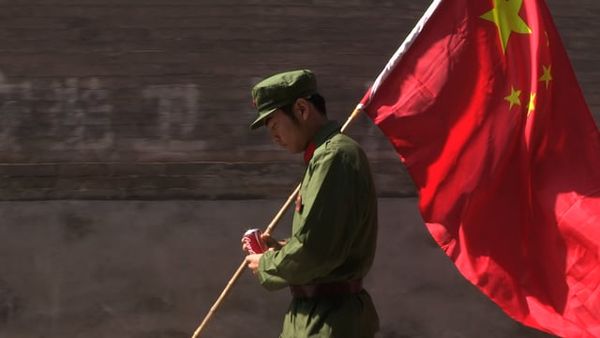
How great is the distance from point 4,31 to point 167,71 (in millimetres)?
1021

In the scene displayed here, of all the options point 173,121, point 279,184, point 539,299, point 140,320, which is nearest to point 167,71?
point 173,121

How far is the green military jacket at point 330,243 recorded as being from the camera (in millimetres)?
3682

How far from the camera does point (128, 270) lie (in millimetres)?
6688

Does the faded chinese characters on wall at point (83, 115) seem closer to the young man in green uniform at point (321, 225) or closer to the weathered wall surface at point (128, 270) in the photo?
the weathered wall surface at point (128, 270)

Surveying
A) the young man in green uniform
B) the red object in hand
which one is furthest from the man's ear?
the red object in hand

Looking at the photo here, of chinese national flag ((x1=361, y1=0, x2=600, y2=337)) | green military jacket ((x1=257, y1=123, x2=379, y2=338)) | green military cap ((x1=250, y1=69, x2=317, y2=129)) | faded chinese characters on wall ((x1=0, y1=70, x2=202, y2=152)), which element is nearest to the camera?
green military jacket ((x1=257, y1=123, x2=379, y2=338))

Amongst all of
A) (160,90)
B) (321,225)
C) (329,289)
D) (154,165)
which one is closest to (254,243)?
(329,289)

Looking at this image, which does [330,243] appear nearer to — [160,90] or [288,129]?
[288,129]

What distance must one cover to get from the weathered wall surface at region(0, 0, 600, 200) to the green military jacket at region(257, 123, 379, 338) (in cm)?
288

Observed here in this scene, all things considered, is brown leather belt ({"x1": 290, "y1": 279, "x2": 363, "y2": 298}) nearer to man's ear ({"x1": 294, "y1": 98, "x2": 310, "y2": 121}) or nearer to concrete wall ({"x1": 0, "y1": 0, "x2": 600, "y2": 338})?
man's ear ({"x1": 294, "y1": 98, "x2": 310, "y2": 121})

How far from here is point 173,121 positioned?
6.73 m

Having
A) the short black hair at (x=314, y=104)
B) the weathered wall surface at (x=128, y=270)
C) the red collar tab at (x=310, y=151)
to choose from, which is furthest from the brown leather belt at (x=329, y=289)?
the weathered wall surface at (x=128, y=270)

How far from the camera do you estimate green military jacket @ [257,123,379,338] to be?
145 inches

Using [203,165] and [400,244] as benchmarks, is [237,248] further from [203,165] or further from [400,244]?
[400,244]
